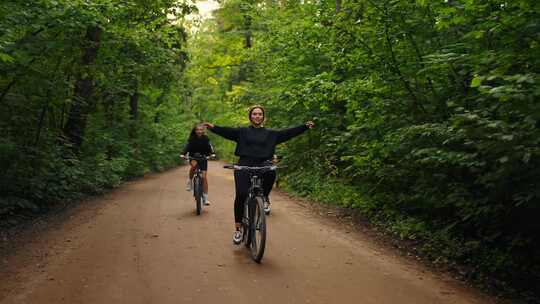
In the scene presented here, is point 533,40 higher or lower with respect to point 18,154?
higher

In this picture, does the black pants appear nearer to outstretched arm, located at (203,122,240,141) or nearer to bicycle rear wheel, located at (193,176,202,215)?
outstretched arm, located at (203,122,240,141)

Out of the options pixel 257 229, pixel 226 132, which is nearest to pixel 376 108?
pixel 226 132

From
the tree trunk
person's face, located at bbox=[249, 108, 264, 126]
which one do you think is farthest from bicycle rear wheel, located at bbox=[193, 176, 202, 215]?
the tree trunk

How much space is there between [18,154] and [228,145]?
39.0 meters

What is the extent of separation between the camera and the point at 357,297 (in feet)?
16.8

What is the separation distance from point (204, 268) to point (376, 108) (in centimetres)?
461

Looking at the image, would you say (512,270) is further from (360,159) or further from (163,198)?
(163,198)

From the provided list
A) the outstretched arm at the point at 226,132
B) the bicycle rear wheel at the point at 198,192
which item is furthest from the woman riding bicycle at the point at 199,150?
the outstretched arm at the point at 226,132

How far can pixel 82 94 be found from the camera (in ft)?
49.7

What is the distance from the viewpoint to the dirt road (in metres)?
5.11

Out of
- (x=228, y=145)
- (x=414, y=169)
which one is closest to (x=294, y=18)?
(x=414, y=169)

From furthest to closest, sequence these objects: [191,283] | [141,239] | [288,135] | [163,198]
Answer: [163,198] → [141,239] → [288,135] → [191,283]

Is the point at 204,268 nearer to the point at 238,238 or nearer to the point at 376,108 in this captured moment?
the point at 238,238

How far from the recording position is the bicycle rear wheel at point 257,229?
622cm
